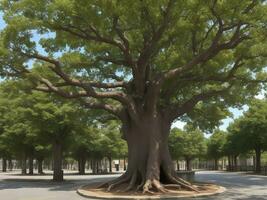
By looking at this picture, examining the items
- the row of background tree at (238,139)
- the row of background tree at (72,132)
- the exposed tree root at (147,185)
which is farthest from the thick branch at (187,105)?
the row of background tree at (238,139)

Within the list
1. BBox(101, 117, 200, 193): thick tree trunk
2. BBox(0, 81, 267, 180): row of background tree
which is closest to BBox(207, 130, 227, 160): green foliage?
BBox(0, 81, 267, 180): row of background tree

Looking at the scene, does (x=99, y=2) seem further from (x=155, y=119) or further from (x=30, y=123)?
(x=30, y=123)

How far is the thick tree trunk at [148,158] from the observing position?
80.2ft

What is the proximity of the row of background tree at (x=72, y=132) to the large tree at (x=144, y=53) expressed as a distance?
112 inches

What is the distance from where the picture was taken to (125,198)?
68.3 ft

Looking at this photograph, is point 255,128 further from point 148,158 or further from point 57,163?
point 148,158

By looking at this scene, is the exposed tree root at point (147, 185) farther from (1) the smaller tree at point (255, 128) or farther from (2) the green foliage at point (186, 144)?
(2) the green foliage at point (186, 144)

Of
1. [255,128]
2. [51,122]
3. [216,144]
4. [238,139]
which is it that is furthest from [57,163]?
[216,144]

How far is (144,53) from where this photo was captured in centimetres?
2495

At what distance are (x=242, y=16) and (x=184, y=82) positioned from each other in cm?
801

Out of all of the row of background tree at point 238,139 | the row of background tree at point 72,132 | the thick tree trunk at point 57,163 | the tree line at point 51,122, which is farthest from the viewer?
the row of background tree at point 238,139

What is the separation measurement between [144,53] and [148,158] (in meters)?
5.26

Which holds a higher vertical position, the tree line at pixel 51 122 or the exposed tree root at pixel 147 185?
the tree line at pixel 51 122

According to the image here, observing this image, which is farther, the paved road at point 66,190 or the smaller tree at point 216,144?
the smaller tree at point 216,144
